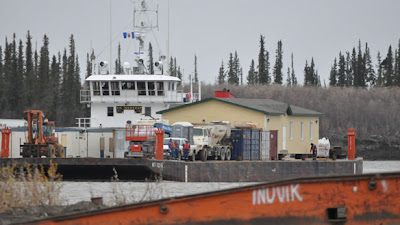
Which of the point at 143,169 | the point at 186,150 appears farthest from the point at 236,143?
the point at 143,169

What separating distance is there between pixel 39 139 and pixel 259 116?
12.0 meters

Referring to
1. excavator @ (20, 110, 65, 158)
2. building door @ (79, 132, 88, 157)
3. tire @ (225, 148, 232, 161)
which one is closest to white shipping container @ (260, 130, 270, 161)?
tire @ (225, 148, 232, 161)

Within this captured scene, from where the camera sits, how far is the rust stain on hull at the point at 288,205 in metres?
14.1

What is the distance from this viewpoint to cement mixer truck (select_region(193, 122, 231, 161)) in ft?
138

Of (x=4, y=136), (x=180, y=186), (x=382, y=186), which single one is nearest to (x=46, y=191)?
(x=382, y=186)

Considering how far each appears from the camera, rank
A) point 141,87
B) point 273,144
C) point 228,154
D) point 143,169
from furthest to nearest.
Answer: point 141,87 → point 273,144 → point 228,154 → point 143,169

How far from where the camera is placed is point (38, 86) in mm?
117312

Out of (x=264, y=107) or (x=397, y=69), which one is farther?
(x=397, y=69)

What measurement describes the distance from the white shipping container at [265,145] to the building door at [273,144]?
34cm

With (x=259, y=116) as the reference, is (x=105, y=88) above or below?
above

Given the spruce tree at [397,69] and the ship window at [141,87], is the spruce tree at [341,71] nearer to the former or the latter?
the spruce tree at [397,69]

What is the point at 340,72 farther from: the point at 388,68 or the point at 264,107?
the point at 264,107

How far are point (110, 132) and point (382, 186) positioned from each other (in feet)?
119

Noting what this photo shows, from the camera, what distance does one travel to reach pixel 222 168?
131 feet
